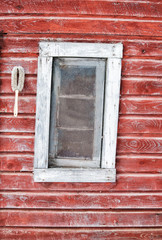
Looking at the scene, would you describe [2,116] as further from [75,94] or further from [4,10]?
[4,10]

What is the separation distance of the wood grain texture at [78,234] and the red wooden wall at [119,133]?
0.4 inches

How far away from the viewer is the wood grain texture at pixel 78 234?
7.45 ft

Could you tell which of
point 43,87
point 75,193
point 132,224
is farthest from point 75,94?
point 132,224

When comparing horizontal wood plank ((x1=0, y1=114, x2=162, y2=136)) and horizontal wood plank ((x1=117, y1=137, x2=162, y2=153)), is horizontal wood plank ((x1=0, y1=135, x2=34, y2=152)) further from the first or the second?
horizontal wood plank ((x1=117, y1=137, x2=162, y2=153))

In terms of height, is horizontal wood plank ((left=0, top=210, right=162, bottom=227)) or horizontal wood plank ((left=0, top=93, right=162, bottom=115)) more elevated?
horizontal wood plank ((left=0, top=93, right=162, bottom=115))

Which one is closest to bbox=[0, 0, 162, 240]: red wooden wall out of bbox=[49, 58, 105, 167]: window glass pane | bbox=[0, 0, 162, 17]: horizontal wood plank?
bbox=[0, 0, 162, 17]: horizontal wood plank

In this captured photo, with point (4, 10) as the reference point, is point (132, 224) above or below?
below

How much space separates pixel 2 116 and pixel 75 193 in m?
1.15

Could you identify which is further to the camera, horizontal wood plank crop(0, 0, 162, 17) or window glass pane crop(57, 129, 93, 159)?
window glass pane crop(57, 129, 93, 159)

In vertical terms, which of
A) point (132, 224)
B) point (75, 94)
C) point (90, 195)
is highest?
point (75, 94)

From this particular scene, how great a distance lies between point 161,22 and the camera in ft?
7.27

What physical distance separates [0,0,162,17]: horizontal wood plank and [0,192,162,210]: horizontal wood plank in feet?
6.40

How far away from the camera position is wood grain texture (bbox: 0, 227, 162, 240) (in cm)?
227

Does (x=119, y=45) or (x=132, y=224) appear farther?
(x=132, y=224)
